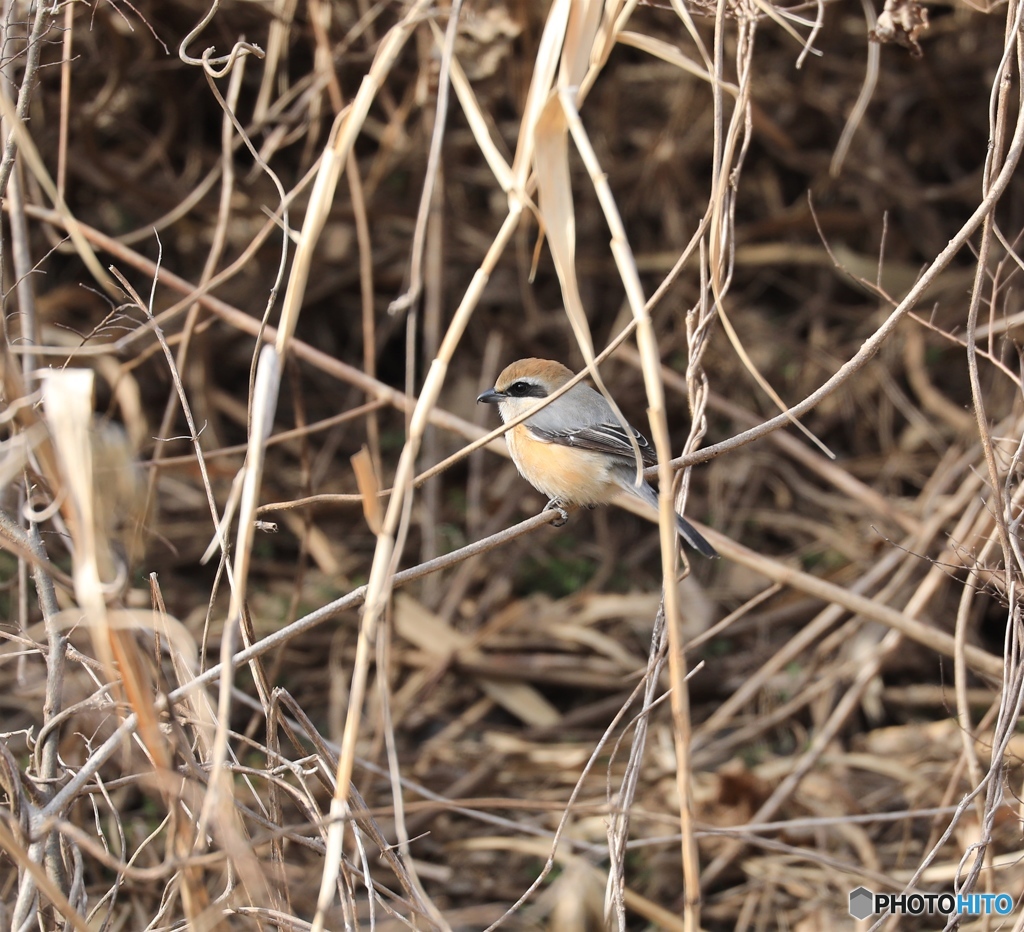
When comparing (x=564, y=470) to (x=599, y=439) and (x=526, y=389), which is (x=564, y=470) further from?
(x=526, y=389)

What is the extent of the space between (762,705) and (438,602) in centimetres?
193

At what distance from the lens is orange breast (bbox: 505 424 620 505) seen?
419cm

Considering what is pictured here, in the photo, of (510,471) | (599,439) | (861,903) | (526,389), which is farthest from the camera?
(510,471)

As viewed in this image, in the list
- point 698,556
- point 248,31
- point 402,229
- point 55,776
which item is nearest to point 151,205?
point 248,31

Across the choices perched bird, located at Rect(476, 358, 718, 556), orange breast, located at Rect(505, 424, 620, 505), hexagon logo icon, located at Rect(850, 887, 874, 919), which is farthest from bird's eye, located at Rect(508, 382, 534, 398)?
hexagon logo icon, located at Rect(850, 887, 874, 919)

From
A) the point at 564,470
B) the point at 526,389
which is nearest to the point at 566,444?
the point at 564,470

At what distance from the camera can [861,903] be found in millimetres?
3783

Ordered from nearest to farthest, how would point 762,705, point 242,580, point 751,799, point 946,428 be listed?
point 242,580, point 751,799, point 762,705, point 946,428

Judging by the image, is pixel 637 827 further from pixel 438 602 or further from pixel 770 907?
pixel 438 602

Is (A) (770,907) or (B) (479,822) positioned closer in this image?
(A) (770,907)

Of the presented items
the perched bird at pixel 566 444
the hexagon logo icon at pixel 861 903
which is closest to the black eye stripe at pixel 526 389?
the perched bird at pixel 566 444

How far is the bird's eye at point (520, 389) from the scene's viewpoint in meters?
4.45

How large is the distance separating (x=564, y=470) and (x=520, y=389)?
0.47 meters

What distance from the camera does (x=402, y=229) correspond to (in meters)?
6.50
